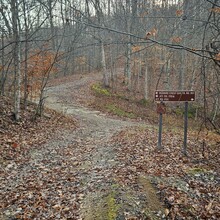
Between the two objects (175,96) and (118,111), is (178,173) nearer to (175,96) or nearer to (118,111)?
(175,96)

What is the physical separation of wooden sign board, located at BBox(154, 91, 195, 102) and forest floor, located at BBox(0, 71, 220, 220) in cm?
160

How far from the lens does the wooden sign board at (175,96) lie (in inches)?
289

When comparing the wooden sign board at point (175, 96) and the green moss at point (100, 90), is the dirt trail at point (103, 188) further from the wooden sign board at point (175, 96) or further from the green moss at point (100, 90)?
the green moss at point (100, 90)

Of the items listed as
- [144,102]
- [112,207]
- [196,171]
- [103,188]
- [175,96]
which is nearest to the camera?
[112,207]

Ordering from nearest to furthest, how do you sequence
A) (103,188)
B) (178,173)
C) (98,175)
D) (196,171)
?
1. (103,188)
2. (178,173)
3. (98,175)
4. (196,171)

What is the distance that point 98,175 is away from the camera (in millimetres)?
6262

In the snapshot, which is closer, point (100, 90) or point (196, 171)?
point (196, 171)

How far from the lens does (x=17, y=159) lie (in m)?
7.54

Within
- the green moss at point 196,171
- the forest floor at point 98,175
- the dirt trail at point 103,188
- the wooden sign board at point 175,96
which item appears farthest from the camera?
the wooden sign board at point 175,96

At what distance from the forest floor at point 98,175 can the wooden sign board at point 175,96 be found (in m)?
1.60

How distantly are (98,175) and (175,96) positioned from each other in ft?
10.6

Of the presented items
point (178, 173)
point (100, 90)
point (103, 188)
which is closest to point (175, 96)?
point (178, 173)

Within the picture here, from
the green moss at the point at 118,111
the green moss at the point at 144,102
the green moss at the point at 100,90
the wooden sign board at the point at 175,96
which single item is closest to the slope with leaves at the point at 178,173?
the wooden sign board at the point at 175,96

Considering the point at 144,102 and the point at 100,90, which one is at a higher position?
the point at 100,90
